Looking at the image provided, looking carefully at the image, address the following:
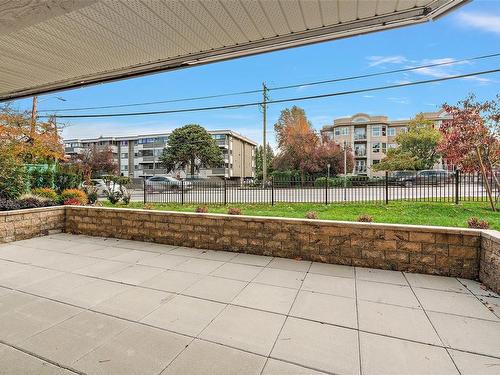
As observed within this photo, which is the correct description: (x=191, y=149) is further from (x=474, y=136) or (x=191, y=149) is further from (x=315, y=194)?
(x=474, y=136)

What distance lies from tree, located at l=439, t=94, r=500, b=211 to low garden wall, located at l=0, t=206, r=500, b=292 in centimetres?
632

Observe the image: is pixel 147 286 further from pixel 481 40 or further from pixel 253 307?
pixel 481 40

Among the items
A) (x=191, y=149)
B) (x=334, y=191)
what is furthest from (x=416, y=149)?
(x=191, y=149)

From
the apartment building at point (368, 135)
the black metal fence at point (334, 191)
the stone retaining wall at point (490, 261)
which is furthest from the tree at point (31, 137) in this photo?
the apartment building at point (368, 135)

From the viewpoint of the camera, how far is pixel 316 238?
4.91 meters

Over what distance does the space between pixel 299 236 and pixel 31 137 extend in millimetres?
14295

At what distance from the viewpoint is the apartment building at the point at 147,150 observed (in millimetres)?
50594

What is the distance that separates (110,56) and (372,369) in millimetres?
4086

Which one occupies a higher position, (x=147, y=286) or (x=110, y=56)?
(x=110, y=56)

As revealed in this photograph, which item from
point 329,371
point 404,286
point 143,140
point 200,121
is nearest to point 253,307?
point 329,371

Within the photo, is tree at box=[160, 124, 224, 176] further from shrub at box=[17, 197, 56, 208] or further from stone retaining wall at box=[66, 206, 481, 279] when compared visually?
stone retaining wall at box=[66, 206, 481, 279]

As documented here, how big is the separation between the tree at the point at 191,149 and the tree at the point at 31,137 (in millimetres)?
28813

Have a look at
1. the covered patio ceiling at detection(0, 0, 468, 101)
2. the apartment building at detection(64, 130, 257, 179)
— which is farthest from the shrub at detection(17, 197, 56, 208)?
the apartment building at detection(64, 130, 257, 179)

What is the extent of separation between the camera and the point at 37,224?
22.3 ft
